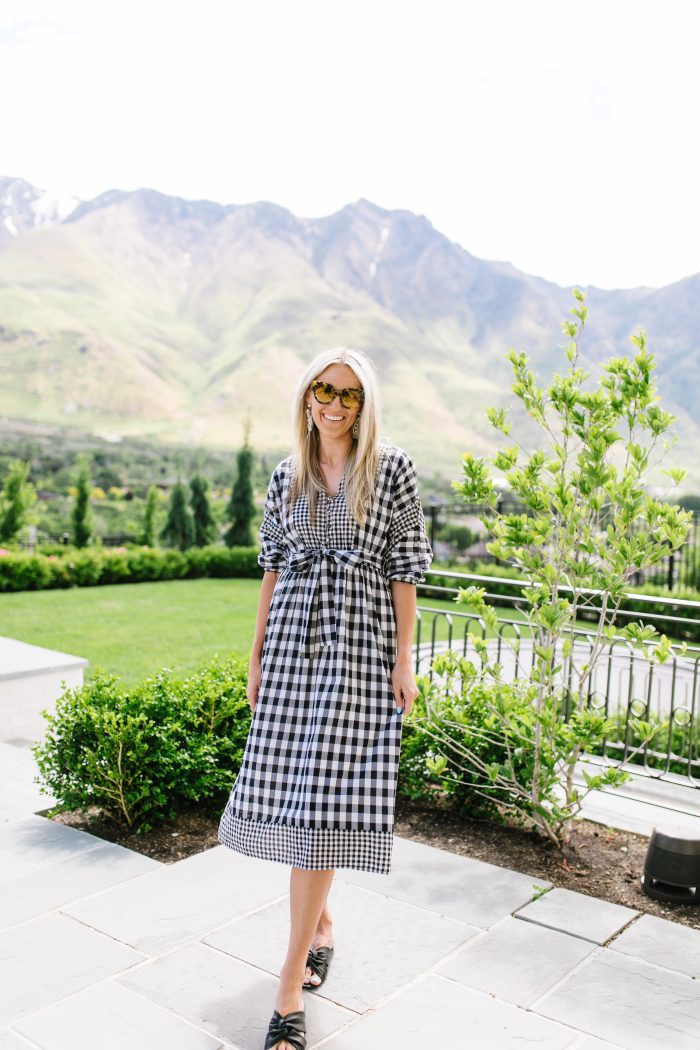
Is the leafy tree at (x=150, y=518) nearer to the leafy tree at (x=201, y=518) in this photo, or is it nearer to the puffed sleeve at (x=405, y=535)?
the leafy tree at (x=201, y=518)

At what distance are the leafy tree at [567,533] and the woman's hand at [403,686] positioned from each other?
2.73ft

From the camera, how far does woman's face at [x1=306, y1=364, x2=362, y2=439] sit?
7.48 ft

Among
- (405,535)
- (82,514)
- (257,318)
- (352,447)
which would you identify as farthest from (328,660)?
(257,318)

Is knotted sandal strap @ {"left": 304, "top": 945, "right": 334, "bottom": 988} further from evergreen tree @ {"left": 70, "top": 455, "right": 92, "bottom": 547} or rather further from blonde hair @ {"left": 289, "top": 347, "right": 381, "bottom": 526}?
evergreen tree @ {"left": 70, "top": 455, "right": 92, "bottom": 547}

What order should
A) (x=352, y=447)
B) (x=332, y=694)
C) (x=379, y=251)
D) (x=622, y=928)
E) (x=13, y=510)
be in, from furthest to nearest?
(x=379, y=251) < (x=13, y=510) < (x=622, y=928) < (x=352, y=447) < (x=332, y=694)

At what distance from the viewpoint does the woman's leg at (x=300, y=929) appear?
2076 millimetres

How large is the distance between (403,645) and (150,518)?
59.8 ft

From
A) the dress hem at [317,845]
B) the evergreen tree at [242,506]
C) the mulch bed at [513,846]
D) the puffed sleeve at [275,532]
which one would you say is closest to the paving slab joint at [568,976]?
the mulch bed at [513,846]

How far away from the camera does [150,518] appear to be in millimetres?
19891

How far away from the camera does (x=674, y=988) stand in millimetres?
2334

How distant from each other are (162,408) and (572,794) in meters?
76.6

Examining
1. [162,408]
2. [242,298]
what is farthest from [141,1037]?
[242,298]

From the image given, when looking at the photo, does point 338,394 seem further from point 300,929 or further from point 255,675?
point 300,929

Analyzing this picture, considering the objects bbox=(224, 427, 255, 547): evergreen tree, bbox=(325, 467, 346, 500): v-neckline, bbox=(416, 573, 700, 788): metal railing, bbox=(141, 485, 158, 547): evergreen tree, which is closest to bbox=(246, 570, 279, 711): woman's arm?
bbox=(325, 467, 346, 500): v-neckline
